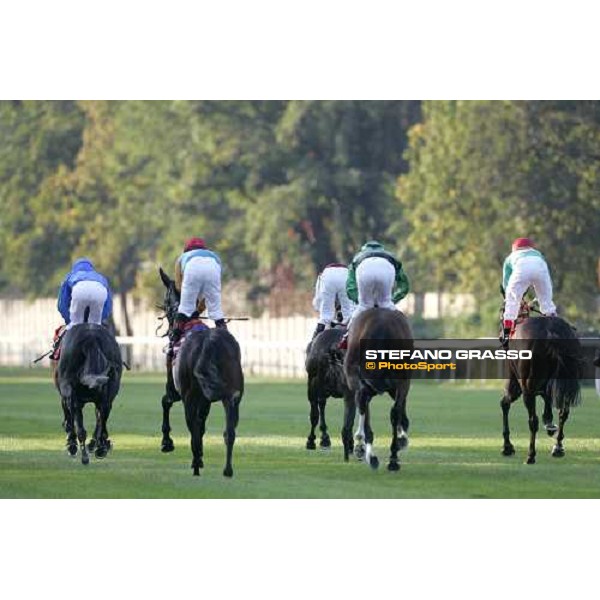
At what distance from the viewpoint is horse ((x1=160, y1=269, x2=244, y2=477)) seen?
76.9ft

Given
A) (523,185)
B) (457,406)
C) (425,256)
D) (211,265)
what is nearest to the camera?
(211,265)

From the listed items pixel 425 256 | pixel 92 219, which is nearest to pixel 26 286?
pixel 92 219

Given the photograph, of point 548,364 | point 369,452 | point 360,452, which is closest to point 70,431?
point 360,452

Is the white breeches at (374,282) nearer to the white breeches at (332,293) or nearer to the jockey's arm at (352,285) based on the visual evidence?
the jockey's arm at (352,285)

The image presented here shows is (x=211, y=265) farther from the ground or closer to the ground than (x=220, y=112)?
closer to the ground

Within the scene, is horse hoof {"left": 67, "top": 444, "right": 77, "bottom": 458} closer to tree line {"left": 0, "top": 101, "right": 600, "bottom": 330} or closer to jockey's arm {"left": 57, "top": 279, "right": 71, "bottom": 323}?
jockey's arm {"left": 57, "top": 279, "right": 71, "bottom": 323}

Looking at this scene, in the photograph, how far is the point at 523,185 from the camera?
5319 centimetres

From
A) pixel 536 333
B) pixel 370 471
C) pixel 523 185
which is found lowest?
pixel 370 471

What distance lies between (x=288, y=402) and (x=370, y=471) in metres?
17.3

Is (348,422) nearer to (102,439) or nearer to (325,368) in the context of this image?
(325,368)

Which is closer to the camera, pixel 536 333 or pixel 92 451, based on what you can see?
pixel 536 333

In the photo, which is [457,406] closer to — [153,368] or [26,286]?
[153,368]

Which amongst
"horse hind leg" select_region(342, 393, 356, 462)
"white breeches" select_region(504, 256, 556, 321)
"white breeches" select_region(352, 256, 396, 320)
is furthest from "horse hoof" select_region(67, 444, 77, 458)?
"white breeches" select_region(504, 256, 556, 321)

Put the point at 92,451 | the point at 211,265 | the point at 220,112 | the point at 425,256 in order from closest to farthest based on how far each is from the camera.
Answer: the point at 211,265
the point at 92,451
the point at 425,256
the point at 220,112
